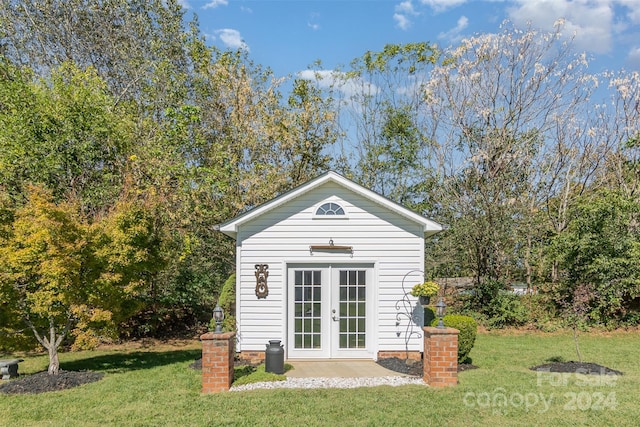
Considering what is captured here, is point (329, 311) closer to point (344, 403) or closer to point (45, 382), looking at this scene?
point (344, 403)

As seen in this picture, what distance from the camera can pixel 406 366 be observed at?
941 centimetres

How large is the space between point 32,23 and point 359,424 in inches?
776

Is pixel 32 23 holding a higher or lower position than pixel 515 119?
higher

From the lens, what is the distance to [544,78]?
58.2 feet

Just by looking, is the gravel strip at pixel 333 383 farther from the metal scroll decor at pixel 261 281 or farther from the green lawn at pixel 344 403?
the metal scroll decor at pixel 261 281

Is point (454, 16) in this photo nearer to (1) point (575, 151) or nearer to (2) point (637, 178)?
(1) point (575, 151)

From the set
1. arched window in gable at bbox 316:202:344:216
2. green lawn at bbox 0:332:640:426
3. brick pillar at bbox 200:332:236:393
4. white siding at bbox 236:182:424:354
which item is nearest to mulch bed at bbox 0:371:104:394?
green lawn at bbox 0:332:640:426

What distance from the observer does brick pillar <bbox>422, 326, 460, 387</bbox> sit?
7.73 m

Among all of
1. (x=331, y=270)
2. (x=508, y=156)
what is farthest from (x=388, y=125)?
(x=331, y=270)

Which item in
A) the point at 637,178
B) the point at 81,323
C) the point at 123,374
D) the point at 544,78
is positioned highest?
the point at 544,78

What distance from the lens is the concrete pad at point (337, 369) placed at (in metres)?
8.73

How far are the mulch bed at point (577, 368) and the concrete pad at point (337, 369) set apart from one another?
10.1 feet

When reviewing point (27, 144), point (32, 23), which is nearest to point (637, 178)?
point (27, 144)

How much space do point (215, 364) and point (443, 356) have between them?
3769 mm
